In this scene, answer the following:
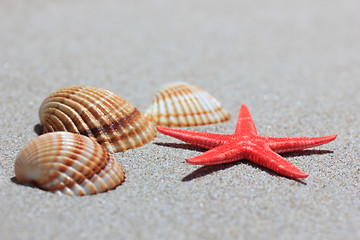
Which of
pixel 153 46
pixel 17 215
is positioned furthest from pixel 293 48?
pixel 17 215

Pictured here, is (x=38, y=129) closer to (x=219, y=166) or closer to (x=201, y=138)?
(x=201, y=138)

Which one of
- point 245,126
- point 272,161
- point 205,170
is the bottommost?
point 205,170

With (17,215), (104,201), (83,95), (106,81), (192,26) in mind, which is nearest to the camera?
(17,215)

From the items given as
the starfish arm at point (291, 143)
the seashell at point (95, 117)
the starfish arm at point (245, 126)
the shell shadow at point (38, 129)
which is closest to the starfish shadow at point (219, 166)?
the starfish arm at point (291, 143)

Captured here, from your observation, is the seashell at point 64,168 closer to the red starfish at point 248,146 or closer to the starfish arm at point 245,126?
the red starfish at point 248,146

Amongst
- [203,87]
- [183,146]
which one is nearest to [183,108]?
[183,146]

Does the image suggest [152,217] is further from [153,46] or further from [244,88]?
[153,46]

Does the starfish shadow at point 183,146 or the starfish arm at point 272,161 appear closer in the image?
the starfish arm at point 272,161
